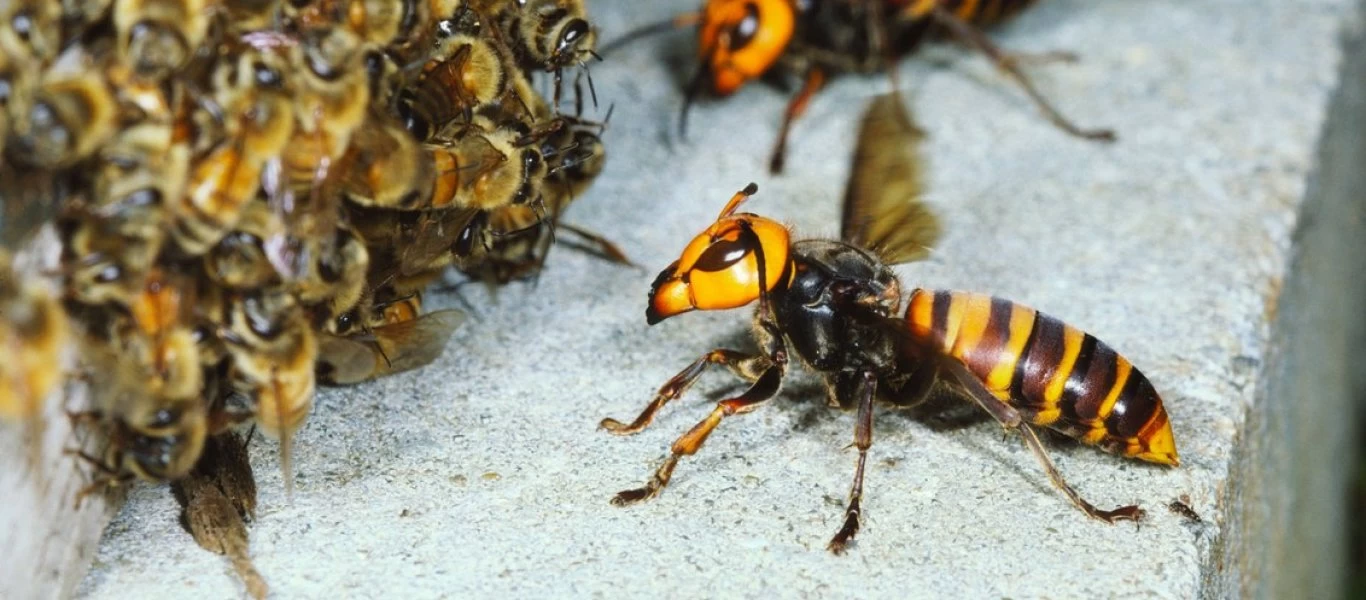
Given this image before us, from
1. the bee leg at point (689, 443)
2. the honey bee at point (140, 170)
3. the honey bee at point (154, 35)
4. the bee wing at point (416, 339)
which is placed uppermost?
the honey bee at point (154, 35)

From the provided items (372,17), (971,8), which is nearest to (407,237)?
(372,17)

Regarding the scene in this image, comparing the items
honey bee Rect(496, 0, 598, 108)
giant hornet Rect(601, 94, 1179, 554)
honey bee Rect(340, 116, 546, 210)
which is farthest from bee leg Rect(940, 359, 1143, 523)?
honey bee Rect(496, 0, 598, 108)

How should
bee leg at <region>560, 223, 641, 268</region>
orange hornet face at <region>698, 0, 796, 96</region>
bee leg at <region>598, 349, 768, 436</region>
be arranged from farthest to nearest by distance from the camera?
orange hornet face at <region>698, 0, 796, 96</region>, bee leg at <region>560, 223, 641, 268</region>, bee leg at <region>598, 349, 768, 436</region>

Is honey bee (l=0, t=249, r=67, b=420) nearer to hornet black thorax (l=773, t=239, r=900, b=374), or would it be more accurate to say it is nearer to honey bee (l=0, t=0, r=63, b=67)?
honey bee (l=0, t=0, r=63, b=67)

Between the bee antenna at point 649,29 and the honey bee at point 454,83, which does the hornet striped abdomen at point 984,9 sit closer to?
the bee antenna at point 649,29

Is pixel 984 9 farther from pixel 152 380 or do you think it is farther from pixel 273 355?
pixel 152 380

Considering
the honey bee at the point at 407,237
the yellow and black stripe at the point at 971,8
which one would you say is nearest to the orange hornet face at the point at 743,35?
the yellow and black stripe at the point at 971,8

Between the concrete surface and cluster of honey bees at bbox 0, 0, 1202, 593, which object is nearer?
cluster of honey bees at bbox 0, 0, 1202, 593
